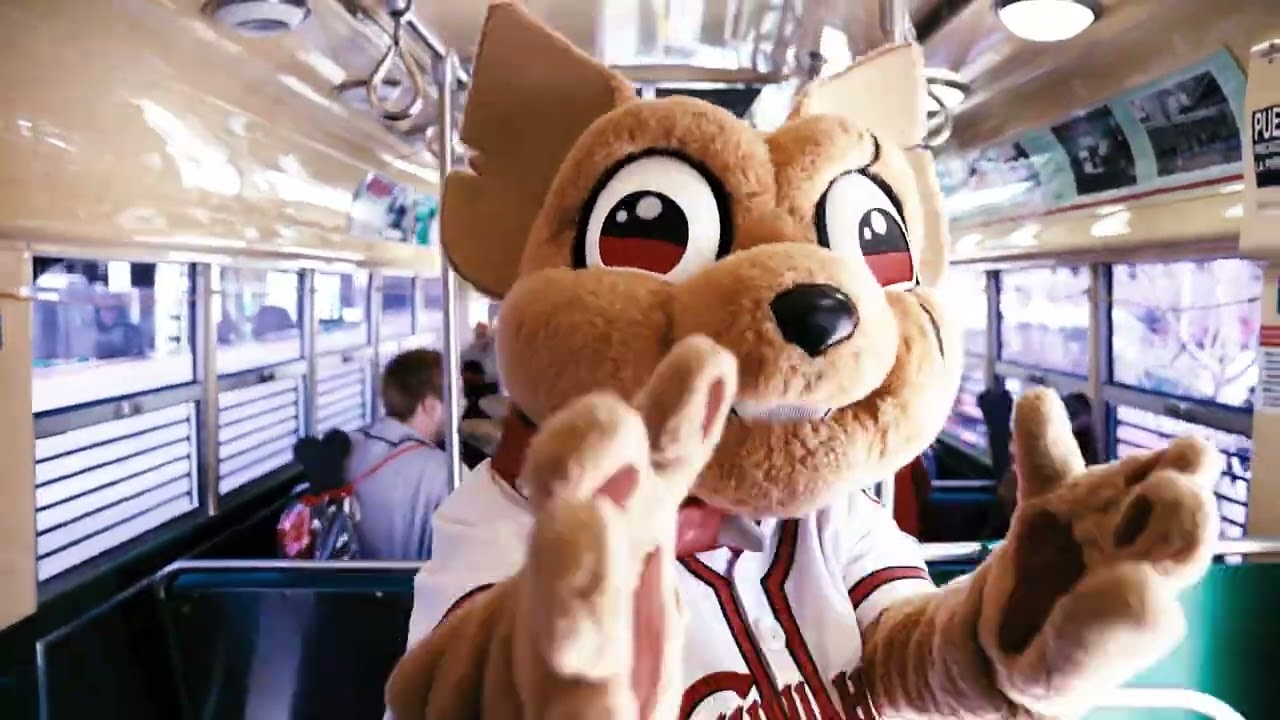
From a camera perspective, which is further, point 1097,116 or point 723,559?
point 1097,116

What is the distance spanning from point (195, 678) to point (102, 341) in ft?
4.97

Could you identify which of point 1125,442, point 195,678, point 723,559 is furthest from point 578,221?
point 1125,442

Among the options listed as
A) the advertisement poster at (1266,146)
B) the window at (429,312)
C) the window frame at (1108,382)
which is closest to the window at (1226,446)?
the window frame at (1108,382)

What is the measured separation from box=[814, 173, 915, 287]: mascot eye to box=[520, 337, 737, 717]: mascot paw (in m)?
0.36

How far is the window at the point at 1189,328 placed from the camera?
129 inches

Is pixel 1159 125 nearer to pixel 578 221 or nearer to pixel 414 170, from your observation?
pixel 578 221

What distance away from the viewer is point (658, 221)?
88cm

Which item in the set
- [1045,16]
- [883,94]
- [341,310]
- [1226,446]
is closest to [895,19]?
[883,94]

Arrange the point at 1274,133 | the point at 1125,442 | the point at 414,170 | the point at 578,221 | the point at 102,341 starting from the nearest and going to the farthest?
the point at 578,221 → the point at 1274,133 → the point at 102,341 → the point at 1125,442 → the point at 414,170

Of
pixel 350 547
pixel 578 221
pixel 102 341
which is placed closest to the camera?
pixel 578 221

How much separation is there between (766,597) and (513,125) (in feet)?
2.02

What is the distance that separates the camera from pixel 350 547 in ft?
10.0

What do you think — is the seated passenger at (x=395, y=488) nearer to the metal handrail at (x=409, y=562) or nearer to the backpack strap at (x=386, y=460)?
the backpack strap at (x=386, y=460)

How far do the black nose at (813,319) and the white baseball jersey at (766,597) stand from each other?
11.9 inches
